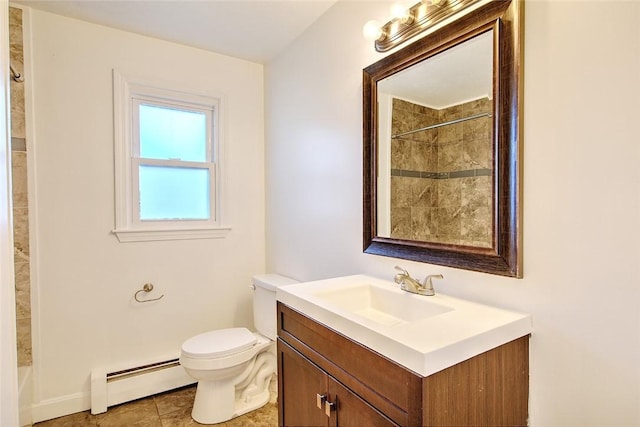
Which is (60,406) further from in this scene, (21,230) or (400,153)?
(400,153)

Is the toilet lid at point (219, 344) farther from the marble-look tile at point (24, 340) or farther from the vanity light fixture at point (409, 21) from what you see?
the vanity light fixture at point (409, 21)

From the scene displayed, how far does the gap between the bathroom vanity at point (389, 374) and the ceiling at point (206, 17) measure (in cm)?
161

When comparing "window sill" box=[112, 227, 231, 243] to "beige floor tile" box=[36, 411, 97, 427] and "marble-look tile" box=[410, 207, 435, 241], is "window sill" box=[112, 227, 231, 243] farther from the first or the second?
"marble-look tile" box=[410, 207, 435, 241]

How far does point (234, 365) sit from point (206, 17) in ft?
6.74

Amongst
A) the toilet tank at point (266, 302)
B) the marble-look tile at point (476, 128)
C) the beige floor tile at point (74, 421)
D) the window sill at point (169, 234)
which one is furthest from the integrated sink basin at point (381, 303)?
the beige floor tile at point (74, 421)

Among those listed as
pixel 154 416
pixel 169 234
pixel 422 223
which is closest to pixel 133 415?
pixel 154 416

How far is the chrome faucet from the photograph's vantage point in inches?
52.4

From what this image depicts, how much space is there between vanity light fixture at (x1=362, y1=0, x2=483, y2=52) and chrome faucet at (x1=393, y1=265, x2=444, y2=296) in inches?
39.6

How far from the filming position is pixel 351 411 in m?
1.08

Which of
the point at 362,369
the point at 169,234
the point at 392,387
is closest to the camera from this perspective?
the point at 392,387

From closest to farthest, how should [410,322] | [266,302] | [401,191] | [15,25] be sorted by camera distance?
[410,322], [401,191], [15,25], [266,302]

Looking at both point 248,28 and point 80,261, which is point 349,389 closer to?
point 80,261

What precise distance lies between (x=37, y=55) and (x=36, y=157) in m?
0.59

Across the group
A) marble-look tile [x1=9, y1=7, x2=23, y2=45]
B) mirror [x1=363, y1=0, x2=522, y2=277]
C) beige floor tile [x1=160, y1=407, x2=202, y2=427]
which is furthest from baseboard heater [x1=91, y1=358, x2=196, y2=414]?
marble-look tile [x1=9, y1=7, x2=23, y2=45]
